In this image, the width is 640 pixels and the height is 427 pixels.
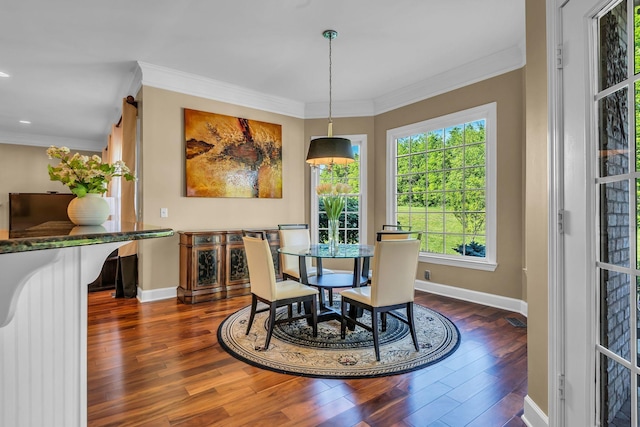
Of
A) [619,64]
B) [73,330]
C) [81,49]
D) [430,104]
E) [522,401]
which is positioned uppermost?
[81,49]

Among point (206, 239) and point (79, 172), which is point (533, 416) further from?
point (206, 239)

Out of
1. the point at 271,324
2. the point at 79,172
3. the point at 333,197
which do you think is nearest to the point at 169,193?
the point at 333,197

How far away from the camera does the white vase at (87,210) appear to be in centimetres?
150

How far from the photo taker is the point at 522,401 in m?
2.01

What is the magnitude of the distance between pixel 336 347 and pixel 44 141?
8.39 metres

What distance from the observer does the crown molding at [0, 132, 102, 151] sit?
282 inches

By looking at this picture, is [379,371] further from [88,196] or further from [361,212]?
[361,212]

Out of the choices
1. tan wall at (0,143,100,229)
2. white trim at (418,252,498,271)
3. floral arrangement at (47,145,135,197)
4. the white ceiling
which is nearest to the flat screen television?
tan wall at (0,143,100,229)

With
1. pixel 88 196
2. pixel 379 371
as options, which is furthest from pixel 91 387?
pixel 379 371

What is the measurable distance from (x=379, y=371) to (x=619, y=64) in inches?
83.9

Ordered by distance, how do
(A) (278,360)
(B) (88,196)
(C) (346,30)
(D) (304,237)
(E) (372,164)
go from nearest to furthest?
(B) (88,196), (A) (278,360), (C) (346,30), (D) (304,237), (E) (372,164)

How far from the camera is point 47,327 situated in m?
1.05

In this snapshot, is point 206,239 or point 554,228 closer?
point 554,228

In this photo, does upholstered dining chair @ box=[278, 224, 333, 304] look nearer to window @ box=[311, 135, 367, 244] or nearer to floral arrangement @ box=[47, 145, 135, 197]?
window @ box=[311, 135, 367, 244]
